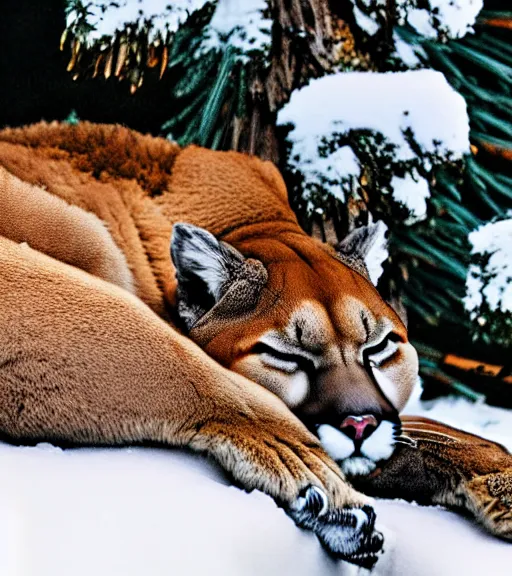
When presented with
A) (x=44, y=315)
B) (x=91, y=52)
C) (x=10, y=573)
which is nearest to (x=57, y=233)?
(x=44, y=315)

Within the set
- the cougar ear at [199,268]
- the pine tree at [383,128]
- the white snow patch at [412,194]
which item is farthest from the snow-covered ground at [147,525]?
the white snow patch at [412,194]

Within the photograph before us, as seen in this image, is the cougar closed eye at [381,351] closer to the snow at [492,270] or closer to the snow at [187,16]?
the snow at [492,270]

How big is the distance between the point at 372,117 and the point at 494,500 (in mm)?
1121

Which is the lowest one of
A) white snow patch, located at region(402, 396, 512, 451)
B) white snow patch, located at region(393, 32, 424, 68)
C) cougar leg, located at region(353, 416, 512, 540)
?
white snow patch, located at region(402, 396, 512, 451)

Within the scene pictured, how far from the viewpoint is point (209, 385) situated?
1.55 m

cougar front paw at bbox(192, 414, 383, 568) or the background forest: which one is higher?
the background forest

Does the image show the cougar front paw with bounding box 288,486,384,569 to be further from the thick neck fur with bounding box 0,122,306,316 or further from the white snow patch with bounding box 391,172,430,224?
the white snow patch with bounding box 391,172,430,224

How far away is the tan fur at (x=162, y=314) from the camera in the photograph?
58.8 inches

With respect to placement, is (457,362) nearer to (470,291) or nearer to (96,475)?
(470,291)

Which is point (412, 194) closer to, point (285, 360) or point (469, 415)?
point (469, 415)

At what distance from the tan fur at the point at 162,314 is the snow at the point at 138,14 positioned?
286mm

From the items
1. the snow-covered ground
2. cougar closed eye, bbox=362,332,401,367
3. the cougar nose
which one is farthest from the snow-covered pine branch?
the snow-covered ground

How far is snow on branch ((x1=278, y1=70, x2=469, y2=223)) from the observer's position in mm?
2355

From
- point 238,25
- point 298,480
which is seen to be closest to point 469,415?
point 298,480
